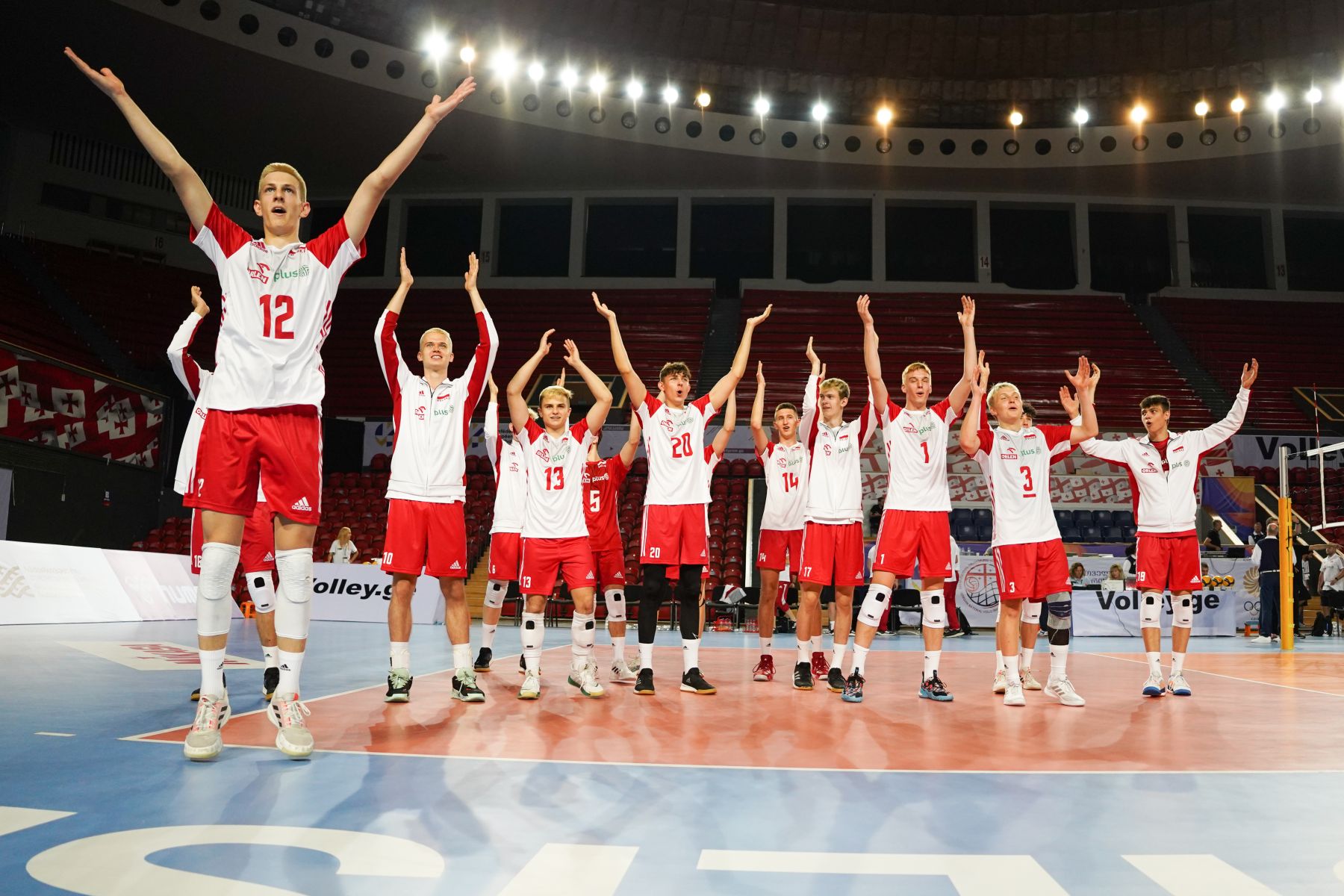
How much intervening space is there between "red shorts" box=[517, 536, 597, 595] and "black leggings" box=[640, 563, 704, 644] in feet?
1.59

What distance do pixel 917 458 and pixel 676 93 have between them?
19503 mm

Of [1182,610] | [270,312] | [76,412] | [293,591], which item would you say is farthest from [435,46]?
[293,591]

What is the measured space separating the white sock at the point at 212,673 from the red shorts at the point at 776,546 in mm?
4562

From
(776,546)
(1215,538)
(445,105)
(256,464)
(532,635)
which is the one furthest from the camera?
(1215,538)

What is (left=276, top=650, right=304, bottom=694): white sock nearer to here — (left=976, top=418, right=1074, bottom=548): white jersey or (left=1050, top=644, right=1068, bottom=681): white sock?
(left=976, top=418, right=1074, bottom=548): white jersey

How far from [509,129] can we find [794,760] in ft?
71.1

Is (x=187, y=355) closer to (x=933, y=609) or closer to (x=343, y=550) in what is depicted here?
(x=933, y=609)

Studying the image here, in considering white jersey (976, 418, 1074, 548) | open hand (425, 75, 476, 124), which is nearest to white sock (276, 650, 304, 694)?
open hand (425, 75, 476, 124)

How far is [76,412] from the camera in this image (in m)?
17.3

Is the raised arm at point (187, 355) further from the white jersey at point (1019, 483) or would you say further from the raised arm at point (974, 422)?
the white jersey at point (1019, 483)

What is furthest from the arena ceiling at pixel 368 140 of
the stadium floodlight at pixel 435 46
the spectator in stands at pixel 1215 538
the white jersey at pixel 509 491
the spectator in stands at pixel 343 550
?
the white jersey at pixel 509 491

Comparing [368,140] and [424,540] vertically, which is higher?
[368,140]

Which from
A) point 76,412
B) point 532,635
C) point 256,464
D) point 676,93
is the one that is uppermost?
point 676,93

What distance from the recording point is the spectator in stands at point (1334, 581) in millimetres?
14672
